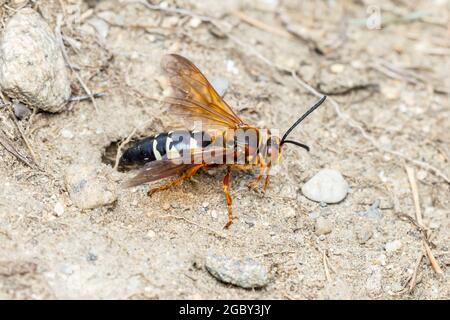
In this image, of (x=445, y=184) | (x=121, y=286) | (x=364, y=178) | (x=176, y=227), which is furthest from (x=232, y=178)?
(x=445, y=184)

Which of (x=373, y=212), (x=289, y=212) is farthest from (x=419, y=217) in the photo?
(x=289, y=212)

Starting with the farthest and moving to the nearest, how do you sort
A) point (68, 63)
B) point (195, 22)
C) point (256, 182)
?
1. point (195, 22)
2. point (68, 63)
3. point (256, 182)

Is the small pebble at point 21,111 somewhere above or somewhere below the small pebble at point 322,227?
above

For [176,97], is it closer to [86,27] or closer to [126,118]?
[126,118]

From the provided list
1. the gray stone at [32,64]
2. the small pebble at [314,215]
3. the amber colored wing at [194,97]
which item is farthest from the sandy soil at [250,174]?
the amber colored wing at [194,97]

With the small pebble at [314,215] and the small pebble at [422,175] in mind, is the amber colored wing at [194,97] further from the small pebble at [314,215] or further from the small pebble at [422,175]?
the small pebble at [422,175]

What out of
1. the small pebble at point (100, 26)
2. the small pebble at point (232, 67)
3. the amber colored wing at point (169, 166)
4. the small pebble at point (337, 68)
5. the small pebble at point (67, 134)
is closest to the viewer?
the amber colored wing at point (169, 166)

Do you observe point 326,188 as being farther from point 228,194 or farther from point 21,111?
point 21,111

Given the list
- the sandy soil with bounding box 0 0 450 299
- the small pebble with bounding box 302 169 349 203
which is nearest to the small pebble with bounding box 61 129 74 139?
the sandy soil with bounding box 0 0 450 299
